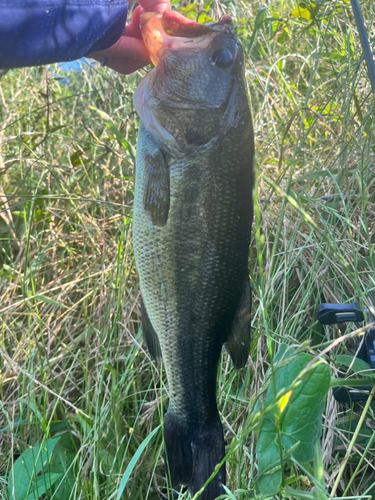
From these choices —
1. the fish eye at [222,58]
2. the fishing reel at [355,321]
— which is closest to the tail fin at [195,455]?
the fishing reel at [355,321]

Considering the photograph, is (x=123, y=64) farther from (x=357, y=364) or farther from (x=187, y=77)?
(x=357, y=364)

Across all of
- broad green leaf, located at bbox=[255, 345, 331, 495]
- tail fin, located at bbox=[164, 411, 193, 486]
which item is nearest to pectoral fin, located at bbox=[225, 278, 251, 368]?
broad green leaf, located at bbox=[255, 345, 331, 495]

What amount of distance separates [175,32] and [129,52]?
21 cm

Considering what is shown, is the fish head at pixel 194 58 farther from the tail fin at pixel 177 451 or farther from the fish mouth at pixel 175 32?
the tail fin at pixel 177 451

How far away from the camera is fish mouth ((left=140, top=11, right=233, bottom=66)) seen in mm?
1282

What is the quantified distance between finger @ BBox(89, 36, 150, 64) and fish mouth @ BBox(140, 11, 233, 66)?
11 cm

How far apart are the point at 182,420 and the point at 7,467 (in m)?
0.87

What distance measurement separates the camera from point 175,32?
4.25 feet

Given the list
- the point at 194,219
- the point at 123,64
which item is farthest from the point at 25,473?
the point at 123,64

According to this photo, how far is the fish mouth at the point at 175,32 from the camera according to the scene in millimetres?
1282

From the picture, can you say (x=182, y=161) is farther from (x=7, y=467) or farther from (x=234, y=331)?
(x=7, y=467)

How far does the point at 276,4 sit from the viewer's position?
324 centimetres

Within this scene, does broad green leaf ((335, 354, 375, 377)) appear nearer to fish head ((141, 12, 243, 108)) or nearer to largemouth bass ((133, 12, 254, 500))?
largemouth bass ((133, 12, 254, 500))

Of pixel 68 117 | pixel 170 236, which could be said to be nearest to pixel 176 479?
pixel 170 236
